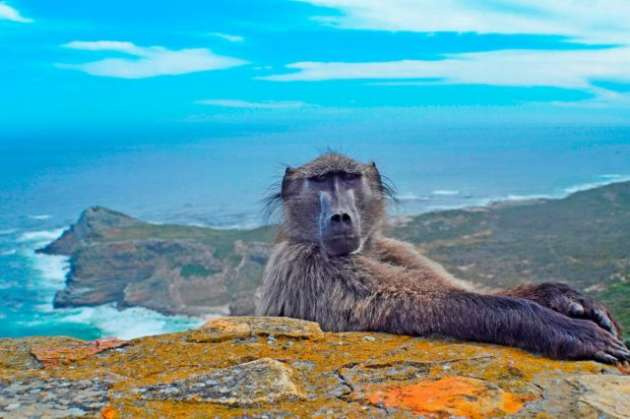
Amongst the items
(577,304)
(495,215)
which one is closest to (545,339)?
(577,304)

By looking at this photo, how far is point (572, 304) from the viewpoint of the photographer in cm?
644

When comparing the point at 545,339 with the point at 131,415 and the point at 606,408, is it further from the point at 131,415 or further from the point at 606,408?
the point at 131,415

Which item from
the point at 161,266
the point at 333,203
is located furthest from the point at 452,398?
the point at 161,266

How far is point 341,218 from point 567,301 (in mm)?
2386

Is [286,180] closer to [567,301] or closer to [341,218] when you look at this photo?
[341,218]

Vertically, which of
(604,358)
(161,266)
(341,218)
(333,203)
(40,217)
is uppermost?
(333,203)

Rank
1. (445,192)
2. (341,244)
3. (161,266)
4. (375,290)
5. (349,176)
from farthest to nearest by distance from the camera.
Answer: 1. (445,192)
2. (161,266)
3. (349,176)
4. (341,244)
5. (375,290)

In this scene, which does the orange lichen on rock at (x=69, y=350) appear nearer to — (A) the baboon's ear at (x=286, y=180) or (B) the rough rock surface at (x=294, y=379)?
(B) the rough rock surface at (x=294, y=379)

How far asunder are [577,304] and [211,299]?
96.1 meters

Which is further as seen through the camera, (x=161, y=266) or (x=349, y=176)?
(x=161, y=266)

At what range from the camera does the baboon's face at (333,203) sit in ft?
24.2

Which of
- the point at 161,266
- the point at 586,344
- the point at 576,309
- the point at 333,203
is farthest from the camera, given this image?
the point at 161,266

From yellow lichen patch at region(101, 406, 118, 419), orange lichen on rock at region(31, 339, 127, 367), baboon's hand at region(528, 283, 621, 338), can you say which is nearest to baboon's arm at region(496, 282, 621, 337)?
baboon's hand at region(528, 283, 621, 338)

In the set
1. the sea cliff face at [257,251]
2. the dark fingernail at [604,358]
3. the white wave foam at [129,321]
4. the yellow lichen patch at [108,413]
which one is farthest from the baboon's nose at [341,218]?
the white wave foam at [129,321]
